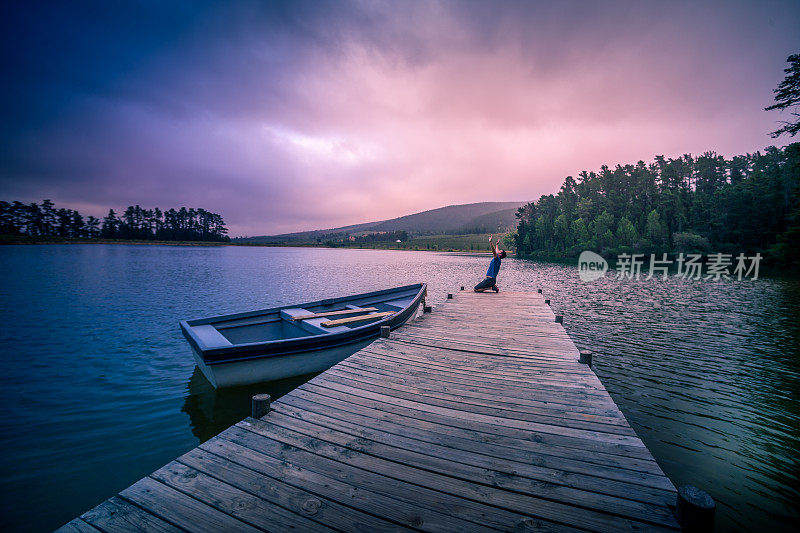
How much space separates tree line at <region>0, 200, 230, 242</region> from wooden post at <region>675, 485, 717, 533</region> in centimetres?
20092

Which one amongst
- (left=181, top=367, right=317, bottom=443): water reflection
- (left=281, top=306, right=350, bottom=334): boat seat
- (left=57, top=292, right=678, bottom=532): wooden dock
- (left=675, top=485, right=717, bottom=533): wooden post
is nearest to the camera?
(left=675, top=485, right=717, bottom=533): wooden post

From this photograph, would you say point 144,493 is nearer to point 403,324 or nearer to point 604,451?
point 604,451

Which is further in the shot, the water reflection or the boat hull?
the boat hull

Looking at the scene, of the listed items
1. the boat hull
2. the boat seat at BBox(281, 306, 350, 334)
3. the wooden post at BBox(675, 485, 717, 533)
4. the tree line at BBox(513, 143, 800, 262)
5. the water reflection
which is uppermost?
the tree line at BBox(513, 143, 800, 262)

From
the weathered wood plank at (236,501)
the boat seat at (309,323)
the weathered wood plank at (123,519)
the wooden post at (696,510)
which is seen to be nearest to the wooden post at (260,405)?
the weathered wood plank at (236,501)

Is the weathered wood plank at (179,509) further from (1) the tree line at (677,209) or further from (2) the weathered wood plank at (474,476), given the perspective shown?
(1) the tree line at (677,209)

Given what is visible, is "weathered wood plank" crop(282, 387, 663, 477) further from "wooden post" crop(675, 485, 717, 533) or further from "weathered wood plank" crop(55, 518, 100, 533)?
"weathered wood plank" crop(55, 518, 100, 533)

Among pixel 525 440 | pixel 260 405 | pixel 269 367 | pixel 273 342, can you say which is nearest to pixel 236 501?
pixel 260 405

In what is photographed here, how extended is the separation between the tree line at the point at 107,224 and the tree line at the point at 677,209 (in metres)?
187

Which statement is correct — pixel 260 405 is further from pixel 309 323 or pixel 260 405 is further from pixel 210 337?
pixel 309 323

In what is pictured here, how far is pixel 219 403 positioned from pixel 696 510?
9680 millimetres

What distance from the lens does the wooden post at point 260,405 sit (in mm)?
4828

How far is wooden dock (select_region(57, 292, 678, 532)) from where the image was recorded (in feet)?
9.73

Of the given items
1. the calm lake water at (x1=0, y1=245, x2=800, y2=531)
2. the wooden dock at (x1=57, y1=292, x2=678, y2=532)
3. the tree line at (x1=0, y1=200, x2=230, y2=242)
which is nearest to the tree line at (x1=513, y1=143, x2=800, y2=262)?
the calm lake water at (x1=0, y1=245, x2=800, y2=531)
